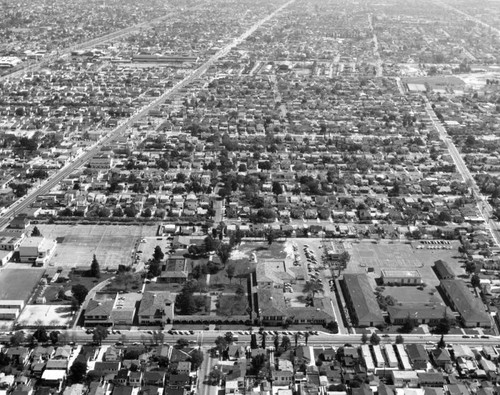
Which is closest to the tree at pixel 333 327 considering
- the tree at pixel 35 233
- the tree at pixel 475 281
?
the tree at pixel 475 281

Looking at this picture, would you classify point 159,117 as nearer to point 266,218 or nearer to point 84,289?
point 266,218

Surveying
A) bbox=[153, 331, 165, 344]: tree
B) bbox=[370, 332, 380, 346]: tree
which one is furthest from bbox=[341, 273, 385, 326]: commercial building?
bbox=[153, 331, 165, 344]: tree

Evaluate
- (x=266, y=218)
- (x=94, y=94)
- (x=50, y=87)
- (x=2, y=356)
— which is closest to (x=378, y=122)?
(x=266, y=218)

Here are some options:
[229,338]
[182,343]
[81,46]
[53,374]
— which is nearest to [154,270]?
[182,343]

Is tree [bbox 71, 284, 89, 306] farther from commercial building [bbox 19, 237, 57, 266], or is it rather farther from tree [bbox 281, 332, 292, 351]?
tree [bbox 281, 332, 292, 351]

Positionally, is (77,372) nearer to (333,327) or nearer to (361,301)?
(333,327)

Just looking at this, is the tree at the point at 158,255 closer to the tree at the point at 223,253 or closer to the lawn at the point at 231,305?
the tree at the point at 223,253
